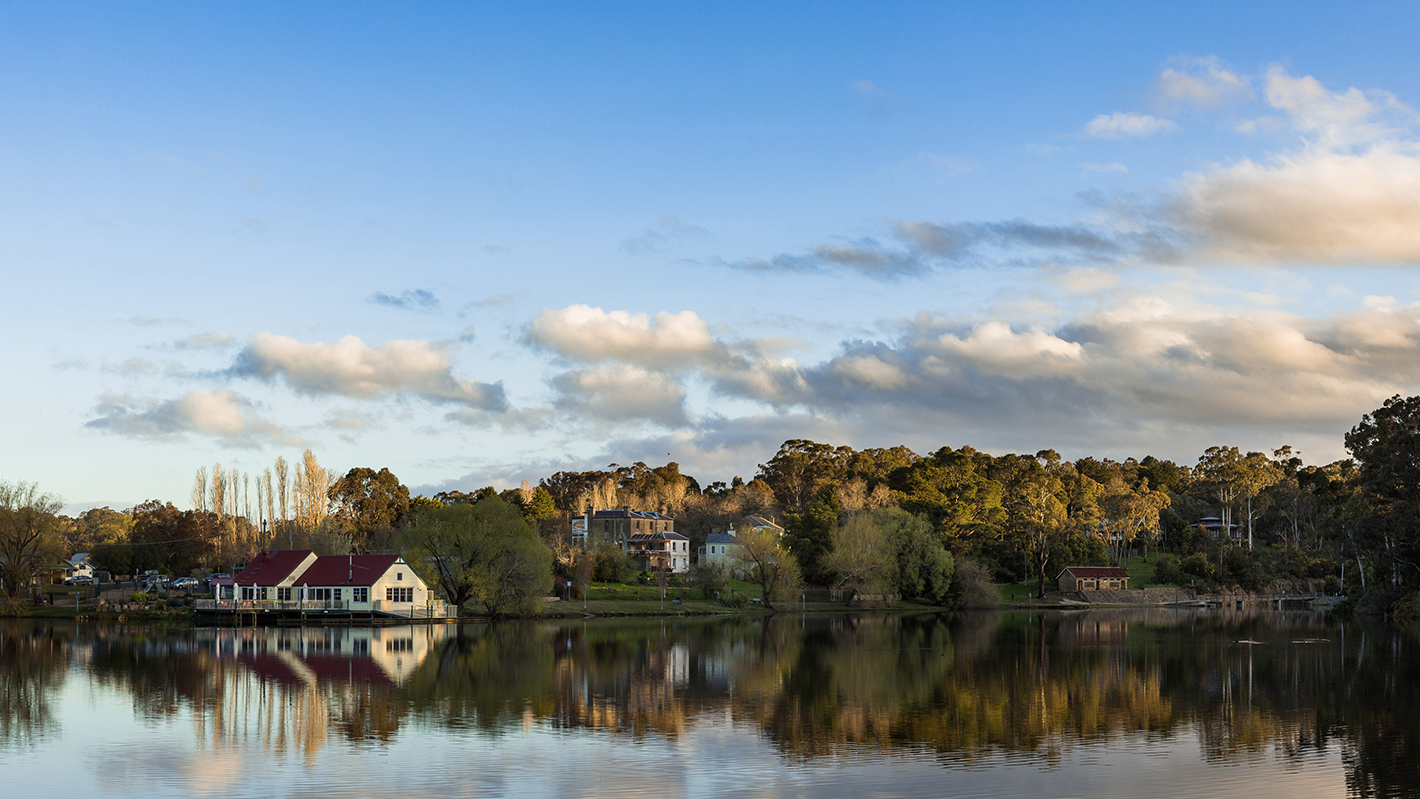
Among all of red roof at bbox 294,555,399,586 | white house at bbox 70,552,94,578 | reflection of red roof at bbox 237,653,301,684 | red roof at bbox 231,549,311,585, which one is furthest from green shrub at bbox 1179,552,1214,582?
white house at bbox 70,552,94,578

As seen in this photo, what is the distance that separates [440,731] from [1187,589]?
104169 millimetres

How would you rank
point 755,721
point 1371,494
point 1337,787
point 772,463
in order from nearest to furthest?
point 1337,787
point 755,721
point 1371,494
point 772,463

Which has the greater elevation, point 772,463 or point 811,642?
point 772,463

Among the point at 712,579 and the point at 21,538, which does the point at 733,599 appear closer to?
the point at 712,579

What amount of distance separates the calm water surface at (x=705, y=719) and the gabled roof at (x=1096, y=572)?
54905 mm

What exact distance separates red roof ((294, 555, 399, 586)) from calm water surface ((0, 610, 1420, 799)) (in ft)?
60.0

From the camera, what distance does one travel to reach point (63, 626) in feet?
230

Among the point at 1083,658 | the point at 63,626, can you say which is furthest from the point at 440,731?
the point at 63,626

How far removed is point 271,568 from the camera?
78.0 meters

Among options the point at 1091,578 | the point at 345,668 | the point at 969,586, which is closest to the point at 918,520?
the point at 969,586

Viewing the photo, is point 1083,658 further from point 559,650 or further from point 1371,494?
point 1371,494

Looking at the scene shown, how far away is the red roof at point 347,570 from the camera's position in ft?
246

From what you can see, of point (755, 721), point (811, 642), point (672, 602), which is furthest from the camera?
point (672, 602)

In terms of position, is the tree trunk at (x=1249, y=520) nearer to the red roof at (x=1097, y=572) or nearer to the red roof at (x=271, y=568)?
the red roof at (x=1097, y=572)
